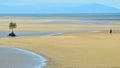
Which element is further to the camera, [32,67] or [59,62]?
[59,62]

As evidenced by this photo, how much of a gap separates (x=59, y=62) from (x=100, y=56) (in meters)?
2.94

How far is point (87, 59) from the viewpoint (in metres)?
17.4

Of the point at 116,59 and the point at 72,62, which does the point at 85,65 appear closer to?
the point at 72,62

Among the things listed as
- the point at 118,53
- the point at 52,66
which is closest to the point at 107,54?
the point at 118,53

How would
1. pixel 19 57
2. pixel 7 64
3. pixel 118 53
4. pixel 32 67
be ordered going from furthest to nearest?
pixel 118 53
pixel 19 57
pixel 7 64
pixel 32 67

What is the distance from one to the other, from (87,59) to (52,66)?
2914 mm

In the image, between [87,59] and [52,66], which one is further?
[87,59]

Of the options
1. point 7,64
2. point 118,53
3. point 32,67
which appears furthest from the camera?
point 118,53

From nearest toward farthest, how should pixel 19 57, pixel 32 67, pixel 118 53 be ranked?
1. pixel 32 67
2. pixel 19 57
3. pixel 118 53

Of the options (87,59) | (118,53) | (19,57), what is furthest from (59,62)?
(118,53)

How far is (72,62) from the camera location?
53.6ft

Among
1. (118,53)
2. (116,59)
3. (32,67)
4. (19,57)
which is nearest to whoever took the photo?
(32,67)

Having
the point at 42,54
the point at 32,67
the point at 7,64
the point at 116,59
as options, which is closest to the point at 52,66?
the point at 32,67

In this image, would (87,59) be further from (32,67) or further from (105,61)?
(32,67)
